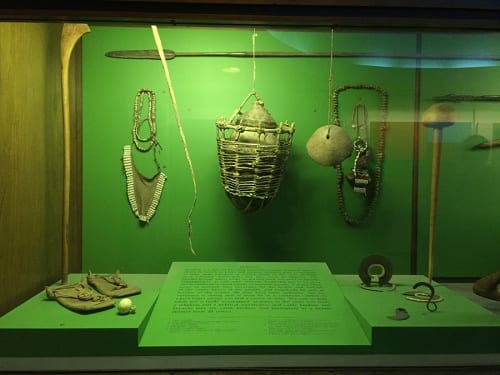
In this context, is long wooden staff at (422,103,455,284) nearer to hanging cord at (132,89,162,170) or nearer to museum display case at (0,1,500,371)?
museum display case at (0,1,500,371)

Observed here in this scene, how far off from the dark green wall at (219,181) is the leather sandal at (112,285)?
0.23m

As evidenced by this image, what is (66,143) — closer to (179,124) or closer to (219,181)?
(179,124)

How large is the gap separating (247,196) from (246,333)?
72 cm

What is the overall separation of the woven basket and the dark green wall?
224 millimetres

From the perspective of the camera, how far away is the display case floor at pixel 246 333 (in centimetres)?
186

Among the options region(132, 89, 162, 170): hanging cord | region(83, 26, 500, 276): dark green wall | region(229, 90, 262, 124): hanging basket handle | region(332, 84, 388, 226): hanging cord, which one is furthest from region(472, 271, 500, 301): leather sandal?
region(132, 89, 162, 170): hanging cord

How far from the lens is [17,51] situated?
222cm

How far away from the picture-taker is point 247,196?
247 centimetres

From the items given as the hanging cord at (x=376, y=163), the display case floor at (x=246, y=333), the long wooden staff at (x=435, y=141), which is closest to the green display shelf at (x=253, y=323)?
the display case floor at (x=246, y=333)

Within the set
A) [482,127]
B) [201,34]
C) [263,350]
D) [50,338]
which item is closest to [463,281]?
[482,127]

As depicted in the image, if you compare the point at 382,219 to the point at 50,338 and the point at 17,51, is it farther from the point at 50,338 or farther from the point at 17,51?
the point at 17,51

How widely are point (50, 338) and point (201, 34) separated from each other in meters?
1.46

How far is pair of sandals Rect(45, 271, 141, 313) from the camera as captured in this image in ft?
6.98

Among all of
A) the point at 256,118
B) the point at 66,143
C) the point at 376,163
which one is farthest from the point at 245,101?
the point at 66,143
